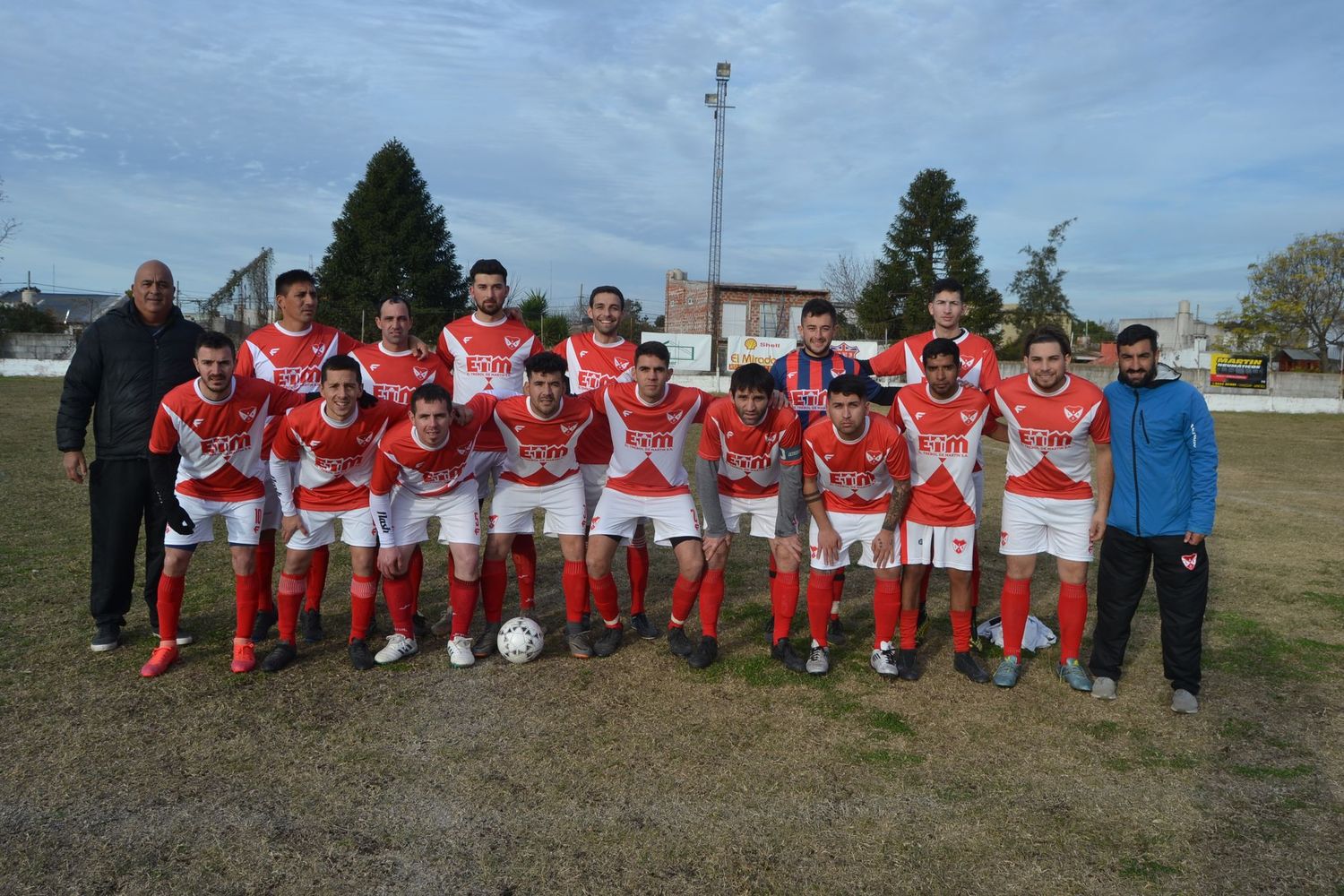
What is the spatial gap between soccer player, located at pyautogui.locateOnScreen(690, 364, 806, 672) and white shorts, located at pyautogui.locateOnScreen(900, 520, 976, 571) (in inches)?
25.5

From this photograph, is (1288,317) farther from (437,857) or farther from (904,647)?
(437,857)

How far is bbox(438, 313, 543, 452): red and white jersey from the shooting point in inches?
230

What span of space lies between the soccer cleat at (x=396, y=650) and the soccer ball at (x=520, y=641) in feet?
1.71

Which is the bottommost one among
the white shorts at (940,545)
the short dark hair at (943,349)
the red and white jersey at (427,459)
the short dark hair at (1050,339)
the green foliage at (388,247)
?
the white shorts at (940,545)

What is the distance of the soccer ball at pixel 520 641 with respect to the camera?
503cm

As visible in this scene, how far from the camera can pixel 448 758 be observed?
383cm

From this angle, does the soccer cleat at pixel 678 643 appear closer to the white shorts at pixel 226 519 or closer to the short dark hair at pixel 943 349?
the short dark hair at pixel 943 349

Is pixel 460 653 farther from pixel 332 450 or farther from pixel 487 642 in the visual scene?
pixel 332 450

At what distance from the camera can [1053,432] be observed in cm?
472

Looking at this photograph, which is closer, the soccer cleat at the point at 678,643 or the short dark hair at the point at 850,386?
the short dark hair at the point at 850,386

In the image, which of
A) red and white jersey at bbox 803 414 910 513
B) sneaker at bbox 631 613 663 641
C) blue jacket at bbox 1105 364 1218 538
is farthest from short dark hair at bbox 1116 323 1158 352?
sneaker at bbox 631 613 663 641

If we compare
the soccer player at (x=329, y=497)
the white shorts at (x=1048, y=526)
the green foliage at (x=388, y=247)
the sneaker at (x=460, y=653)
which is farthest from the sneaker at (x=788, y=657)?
the green foliage at (x=388, y=247)

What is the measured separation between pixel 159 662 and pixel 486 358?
104 inches

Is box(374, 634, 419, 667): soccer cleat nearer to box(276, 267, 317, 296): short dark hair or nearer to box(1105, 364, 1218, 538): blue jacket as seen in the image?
box(276, 267, 317, 296): short dark hair
